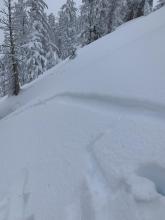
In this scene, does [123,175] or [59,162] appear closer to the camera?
[123,175]

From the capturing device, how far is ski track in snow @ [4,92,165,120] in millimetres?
6238

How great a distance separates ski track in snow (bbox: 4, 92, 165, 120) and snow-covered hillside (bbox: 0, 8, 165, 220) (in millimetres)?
26

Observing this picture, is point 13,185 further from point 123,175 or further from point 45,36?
point 45,36

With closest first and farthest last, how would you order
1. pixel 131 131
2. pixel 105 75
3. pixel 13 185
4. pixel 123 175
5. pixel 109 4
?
pixel 123 175 < pixel 131 131 < pixel 13 185 < pixel 105 75 < pixel 109 4

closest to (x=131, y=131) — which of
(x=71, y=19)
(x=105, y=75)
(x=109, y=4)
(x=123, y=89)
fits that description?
(x=123, y=89)

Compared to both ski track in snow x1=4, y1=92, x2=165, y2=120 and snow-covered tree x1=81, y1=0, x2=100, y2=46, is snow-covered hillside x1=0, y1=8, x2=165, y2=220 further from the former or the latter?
snow-covered tree x1=81, y1=0, x2=100, y2=46

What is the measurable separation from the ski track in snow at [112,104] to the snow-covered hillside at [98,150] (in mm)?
26

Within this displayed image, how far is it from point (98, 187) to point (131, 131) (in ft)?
5.21

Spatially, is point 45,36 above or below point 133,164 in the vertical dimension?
above

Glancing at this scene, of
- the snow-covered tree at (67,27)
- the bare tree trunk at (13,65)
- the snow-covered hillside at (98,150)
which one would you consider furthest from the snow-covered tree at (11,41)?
the snow-covered tree at (67,27)

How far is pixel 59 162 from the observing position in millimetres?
6160

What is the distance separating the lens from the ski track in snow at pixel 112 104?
6.24 m

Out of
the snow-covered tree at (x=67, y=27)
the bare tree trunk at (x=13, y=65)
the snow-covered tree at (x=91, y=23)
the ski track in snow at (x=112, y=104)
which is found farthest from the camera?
the snow-covered tree at (x=67, y=27)

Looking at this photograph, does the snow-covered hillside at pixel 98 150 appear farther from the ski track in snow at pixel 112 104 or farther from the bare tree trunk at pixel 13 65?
the bare tree trunk at pixel 13 65
